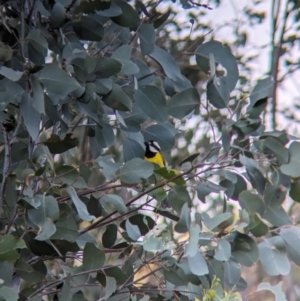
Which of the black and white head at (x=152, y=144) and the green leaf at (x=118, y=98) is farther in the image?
the black and white head at (x=152, y=144)

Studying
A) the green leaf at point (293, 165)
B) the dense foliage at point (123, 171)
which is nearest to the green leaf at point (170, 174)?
the dense foliage at point (123, 171)

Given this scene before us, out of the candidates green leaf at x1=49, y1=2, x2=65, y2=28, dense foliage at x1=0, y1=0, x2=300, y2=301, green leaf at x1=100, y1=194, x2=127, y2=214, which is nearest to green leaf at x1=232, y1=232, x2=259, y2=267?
dense foliage at x1=0, y1=0, x2=300, y2=301

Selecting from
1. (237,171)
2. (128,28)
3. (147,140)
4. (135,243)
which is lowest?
(135,243)

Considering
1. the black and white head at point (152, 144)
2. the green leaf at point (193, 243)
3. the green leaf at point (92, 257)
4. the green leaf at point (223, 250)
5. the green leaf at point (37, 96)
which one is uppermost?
the green leaf at point (37, 96)

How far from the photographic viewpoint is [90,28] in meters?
1.27

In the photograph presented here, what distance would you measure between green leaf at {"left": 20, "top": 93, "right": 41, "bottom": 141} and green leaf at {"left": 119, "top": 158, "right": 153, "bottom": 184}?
204 millimetres

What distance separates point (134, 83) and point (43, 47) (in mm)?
232

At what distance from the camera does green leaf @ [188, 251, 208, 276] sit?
3.67 ft

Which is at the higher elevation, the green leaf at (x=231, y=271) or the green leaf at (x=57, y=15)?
the green leaf at (x=57, y=15)

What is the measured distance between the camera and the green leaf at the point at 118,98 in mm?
1232

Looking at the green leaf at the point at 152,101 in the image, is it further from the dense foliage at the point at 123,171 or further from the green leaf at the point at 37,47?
the green leaf at the point at 37,47

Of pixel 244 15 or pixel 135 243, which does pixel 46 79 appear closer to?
pixel 135 243

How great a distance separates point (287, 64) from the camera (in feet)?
11.6

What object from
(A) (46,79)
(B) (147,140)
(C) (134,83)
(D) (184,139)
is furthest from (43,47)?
(D) (184,139)
